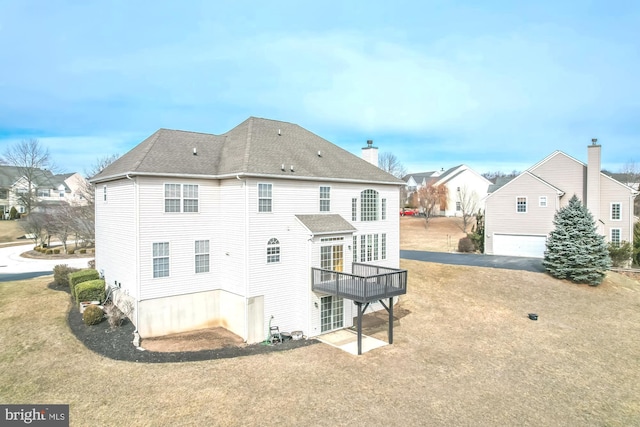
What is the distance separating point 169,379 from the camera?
12.9 metres

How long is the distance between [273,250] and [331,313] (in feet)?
14.4

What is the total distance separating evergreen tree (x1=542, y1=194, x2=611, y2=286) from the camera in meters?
26.0

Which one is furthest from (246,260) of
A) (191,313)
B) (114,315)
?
(114,315)

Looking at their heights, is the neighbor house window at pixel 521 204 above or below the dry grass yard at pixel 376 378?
above

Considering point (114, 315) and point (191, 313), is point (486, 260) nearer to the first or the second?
point (191, 313)

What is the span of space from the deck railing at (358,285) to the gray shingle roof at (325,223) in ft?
6.19

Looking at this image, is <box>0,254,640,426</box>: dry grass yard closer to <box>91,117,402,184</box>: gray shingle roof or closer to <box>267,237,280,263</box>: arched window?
<box>267,237,280,263</box>: arched window

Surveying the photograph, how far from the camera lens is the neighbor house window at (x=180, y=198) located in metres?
17.2

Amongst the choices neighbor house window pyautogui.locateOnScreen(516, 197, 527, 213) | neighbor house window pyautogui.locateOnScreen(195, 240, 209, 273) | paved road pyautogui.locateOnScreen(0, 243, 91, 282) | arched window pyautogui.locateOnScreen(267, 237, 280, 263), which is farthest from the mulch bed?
neighbor house window pyautogui.locateOnScreen(516, 197, 527, 213)

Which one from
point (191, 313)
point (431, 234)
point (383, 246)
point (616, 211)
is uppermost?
point (616, 211)

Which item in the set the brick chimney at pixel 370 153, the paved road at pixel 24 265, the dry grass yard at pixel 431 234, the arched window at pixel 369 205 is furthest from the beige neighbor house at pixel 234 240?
the dry grass yard at pixel 431 234

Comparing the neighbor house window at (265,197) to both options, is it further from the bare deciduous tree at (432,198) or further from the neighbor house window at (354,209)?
the bare deciduous tree at (432,198)

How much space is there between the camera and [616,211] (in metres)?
32.8

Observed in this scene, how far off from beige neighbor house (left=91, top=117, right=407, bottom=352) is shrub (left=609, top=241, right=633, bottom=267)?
78.5ft
